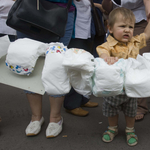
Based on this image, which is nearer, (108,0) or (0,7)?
(108,0)

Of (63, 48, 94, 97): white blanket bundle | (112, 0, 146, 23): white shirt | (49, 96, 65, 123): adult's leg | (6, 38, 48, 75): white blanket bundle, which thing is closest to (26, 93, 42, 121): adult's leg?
(49, 96, 65, 123): adult's leg

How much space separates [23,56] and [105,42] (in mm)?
696

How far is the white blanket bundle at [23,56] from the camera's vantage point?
130 cm

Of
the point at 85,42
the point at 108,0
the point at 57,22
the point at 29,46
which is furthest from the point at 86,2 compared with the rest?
the point at 29,46

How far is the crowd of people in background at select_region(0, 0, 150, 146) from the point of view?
1.53 m

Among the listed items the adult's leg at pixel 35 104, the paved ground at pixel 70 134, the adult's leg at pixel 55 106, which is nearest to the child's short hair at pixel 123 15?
the adult's leg at pixel 55 106

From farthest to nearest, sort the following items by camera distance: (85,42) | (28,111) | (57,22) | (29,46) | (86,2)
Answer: (28,111), (85,42), (86,2), (57,22), (29,46)

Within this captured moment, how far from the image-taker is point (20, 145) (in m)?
1.64

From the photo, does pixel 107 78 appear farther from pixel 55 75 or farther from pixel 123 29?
pixel 123 29

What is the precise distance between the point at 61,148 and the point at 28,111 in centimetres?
86

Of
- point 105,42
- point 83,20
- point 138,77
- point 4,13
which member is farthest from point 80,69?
point 4,13

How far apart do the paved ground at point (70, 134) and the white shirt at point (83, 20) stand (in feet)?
3.07

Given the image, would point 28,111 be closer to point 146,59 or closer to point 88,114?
point 88,114

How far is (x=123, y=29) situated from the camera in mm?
1504
